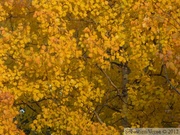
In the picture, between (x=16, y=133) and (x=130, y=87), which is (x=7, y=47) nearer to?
(x=16, y=133)

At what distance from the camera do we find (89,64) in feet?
48.7

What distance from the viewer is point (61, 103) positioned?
14.5 meters

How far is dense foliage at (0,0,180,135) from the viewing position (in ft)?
43.1

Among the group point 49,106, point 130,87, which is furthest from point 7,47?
point 130,87

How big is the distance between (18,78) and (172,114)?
6.08 metres

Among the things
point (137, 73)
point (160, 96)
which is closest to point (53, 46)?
point (137, 73)

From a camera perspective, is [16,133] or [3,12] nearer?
[16,133]

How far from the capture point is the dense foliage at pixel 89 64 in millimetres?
13125

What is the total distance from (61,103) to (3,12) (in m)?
4.24

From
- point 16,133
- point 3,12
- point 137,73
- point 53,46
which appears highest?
point 3,12

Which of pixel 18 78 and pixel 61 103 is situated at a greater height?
pixel 18 78

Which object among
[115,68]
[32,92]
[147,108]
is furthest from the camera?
[115,68]

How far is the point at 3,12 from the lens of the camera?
47.8 feet

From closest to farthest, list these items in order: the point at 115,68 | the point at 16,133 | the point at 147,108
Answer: the point at 16,133 → the point at 147,108 → the point at 115,68
